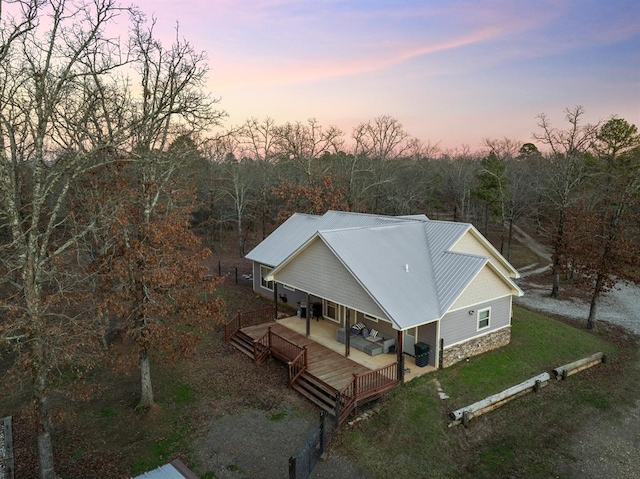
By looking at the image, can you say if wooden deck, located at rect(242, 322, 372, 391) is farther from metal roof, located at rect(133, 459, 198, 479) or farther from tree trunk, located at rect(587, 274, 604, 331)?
tree trunk, located at rect(587, 274, 604, 331)

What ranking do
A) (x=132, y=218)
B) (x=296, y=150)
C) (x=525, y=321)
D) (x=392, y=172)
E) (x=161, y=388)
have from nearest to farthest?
(x=132, y=218) < (x=161, y=388) < (x=525, y=321) < (x=296, y=150) < (x=392, y=172)

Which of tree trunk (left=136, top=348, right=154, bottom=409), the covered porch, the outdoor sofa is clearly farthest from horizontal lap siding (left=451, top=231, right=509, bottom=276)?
tree trunk (left=136, top=348, right=154, bottom=409)

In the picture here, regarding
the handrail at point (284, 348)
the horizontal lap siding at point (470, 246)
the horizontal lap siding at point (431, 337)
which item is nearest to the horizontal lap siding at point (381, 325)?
the horizontal lap siding at point (431, 337)

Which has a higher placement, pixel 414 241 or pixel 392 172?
pixel 392 172

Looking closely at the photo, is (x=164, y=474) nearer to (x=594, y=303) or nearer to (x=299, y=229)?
(x=299, y=229)

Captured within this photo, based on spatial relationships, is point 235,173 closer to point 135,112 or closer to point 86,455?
point 135,112

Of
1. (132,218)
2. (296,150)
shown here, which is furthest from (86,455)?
(296,150)

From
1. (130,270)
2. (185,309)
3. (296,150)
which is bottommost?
(185,309)

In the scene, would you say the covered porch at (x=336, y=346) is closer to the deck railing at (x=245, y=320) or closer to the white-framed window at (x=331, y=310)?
the white-framed window at (x=331, y=310)
